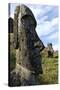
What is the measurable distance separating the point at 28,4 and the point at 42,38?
0.39 m

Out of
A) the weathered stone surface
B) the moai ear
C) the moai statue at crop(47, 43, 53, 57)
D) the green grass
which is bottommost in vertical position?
the green grass

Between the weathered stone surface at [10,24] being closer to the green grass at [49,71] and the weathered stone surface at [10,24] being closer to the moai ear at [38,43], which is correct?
the moai ear at [38,43]

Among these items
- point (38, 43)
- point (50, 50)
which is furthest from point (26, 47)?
point (50, 50)

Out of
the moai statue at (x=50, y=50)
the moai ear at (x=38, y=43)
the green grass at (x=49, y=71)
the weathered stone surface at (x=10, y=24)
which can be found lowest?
the green grass at (x=49, y=71)

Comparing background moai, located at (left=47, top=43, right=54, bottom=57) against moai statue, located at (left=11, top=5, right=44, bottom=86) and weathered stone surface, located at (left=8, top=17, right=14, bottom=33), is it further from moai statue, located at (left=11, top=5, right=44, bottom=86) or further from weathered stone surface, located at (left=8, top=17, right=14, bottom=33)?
weathered stone surface, located at (left=8, top=17, right=14, bottom=33)

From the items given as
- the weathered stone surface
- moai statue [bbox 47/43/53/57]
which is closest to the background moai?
moai statue [bbox 47/43/53/57]

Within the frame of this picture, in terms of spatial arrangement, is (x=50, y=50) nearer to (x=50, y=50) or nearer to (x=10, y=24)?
(x=50, y=50)

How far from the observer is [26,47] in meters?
2.53

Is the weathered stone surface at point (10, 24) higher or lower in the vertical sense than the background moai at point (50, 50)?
higher

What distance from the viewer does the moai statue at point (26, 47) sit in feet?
8.20

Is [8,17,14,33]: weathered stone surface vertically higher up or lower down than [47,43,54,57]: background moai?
higher up

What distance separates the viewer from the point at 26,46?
2.53 meters

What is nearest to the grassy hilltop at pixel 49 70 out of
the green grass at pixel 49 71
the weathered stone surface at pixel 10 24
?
the green grass at pixel 49 71

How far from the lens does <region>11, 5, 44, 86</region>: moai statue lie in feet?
8.20
